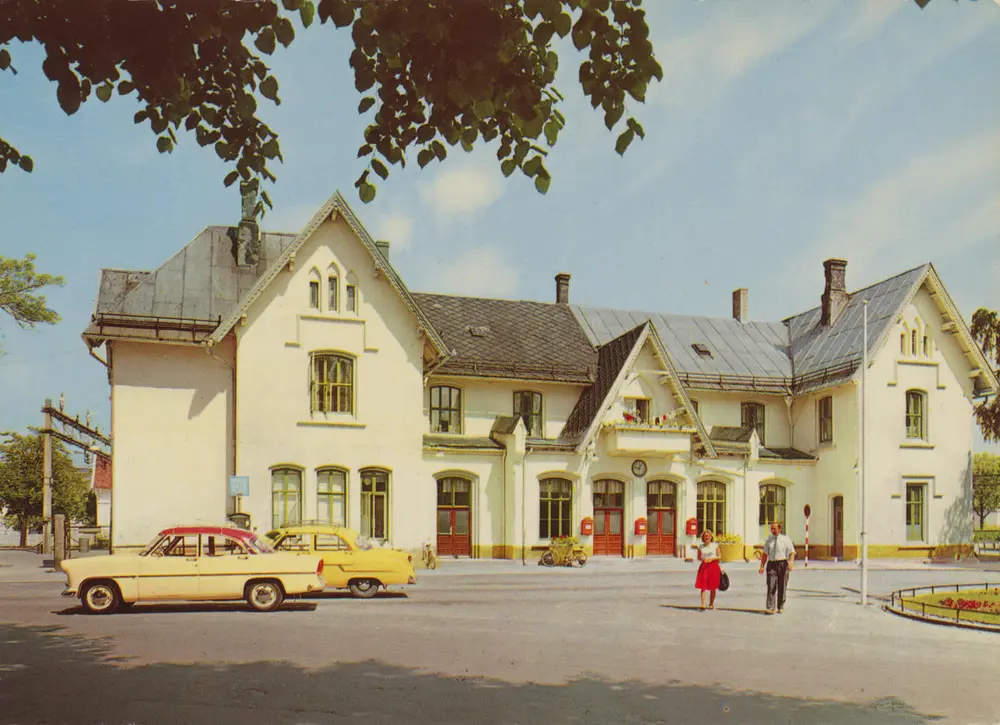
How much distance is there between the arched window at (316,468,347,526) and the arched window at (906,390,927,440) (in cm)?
2154

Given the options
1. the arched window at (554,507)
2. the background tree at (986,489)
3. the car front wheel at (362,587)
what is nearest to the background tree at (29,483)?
the arched window at (554,507)

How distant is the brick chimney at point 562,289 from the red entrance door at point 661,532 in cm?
1078

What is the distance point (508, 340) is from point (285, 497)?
35.8 ft

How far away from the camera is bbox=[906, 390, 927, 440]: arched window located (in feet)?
131

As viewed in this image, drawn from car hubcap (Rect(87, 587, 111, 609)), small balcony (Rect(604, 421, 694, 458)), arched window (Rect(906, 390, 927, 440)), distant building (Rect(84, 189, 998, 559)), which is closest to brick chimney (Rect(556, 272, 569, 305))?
distant building (Rect(84, 189, 998, 559))

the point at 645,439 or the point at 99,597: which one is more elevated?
the point at 645,439

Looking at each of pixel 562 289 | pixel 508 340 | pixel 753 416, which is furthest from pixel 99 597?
pixel 753 416

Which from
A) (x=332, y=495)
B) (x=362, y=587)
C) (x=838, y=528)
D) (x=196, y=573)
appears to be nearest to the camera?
(x=196, y=573)

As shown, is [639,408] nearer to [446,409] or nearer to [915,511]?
[446,409]

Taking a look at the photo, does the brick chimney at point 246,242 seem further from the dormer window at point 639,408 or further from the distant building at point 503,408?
the dormer window at point 639,408

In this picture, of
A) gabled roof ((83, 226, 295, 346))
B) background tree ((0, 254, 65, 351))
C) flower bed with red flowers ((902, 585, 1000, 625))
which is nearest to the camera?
background tree ((0, 254, 65, 351))

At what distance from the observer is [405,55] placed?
975 cm

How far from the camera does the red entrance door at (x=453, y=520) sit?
120 feet

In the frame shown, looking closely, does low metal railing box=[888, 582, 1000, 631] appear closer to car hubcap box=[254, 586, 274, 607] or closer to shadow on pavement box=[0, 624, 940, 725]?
shadow on pavement box=[0, 624, 940, 725]
